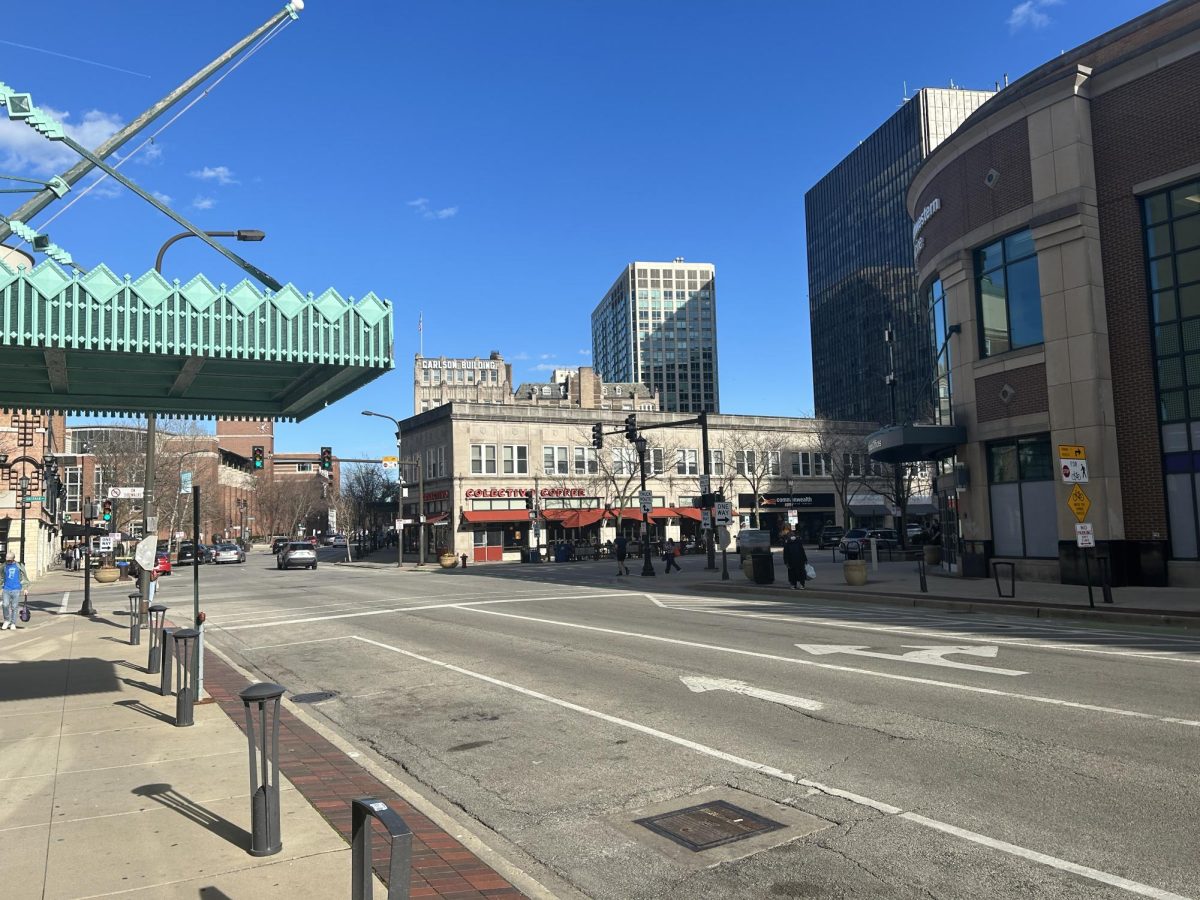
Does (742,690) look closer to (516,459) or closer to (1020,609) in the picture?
(1020,609)

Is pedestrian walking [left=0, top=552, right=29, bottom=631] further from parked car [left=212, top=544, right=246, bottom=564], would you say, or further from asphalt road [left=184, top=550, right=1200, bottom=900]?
parked car [left=212, top=544, right=246, bottom=564]

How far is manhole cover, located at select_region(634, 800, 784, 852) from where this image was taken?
5637mm

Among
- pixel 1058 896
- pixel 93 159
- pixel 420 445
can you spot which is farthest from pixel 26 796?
pixel 420 445

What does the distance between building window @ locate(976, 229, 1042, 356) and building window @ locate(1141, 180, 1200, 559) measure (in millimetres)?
2975

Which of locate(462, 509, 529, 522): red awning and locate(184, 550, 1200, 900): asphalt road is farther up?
locate(462, 509, 529, 522): red awning

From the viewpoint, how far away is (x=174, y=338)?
7.17 meters

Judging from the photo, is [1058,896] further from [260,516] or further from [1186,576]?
Answer: [260,516]

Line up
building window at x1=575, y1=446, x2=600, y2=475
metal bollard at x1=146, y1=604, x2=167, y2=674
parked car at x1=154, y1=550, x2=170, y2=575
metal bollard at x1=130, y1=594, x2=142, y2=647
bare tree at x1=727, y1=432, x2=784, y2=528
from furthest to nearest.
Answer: bare tree at x1=727, y1=432, x2=784, y2=528 → building window at x1=575, y1=446, x2=600, y2=475 → parked car at x1=154, y1=550, x2=170, y2=575 → metal bollard at x1=130, y1=594, x2=142, y2=647 → metal bollard at x1=146, y1=604, x2=167, y2=674

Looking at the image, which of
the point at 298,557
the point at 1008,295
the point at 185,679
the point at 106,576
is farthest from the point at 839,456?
the point at 185,679

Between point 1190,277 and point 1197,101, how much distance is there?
4194 millimetres

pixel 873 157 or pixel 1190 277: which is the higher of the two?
pixel 873 157

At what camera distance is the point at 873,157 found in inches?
5285

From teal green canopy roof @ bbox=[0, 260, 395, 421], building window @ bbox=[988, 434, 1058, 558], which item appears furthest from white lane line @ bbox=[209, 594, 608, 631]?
building window @ bbox=[988, 434, 1058, 558]

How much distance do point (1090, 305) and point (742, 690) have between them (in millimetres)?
18177
